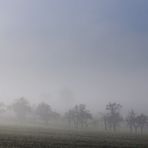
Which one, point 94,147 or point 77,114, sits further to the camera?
point 77,114

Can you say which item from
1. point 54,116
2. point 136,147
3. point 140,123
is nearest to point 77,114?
point 54,116

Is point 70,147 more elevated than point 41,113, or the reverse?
point 41,113

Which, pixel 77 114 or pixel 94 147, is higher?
pixel 77 114

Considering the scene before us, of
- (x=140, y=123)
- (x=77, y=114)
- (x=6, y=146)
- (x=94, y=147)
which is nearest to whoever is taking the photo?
(x=6, y=146)

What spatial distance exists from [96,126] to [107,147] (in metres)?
140

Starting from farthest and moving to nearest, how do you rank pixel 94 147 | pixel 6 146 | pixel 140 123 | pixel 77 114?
pixel 77 114 → pixel 140 123 → pixel 94 147 → pixel 6 146

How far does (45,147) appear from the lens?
182ft

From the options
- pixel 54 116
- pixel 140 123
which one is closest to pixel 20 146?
pixel 140 123

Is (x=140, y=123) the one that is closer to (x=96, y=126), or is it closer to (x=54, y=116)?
(x=96, y=126)

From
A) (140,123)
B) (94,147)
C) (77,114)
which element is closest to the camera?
(94,147)

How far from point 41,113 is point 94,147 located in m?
142

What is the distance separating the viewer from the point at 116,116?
180875mm

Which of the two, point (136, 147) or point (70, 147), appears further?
point (136, 147)

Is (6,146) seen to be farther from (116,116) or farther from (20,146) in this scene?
(116,116)
